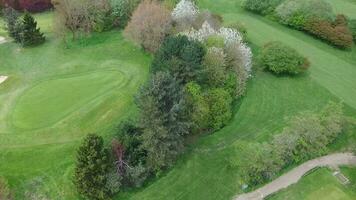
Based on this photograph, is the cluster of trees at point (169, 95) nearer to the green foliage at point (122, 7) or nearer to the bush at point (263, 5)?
the green foliage at point (122, 7)

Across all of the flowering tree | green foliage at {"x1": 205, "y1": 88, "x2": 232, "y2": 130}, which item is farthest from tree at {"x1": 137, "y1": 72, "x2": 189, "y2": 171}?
the flowering tree

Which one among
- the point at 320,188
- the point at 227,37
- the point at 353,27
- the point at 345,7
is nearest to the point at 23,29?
the point at 227,37

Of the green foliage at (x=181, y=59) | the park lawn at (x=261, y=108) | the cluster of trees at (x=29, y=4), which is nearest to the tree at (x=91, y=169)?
the park lawn at (x=261, y=108)

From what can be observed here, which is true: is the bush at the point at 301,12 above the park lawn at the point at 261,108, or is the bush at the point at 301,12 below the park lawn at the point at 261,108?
above

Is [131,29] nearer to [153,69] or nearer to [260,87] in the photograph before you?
[153,69]

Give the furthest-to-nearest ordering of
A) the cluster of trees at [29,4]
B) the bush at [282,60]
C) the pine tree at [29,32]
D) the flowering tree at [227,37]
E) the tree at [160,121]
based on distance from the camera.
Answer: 1. the cluster of trees at [29,4]
2. the pine tree at [29,32]
3. the bush at [282,60]
4. the flowering tree at [227,37]
5. the tree at [160,121]

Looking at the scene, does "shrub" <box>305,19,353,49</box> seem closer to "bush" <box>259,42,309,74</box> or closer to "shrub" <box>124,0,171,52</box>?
"bush" <box>259,42,309,74</box>

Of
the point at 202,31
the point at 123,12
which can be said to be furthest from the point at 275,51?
the point at 123,12
